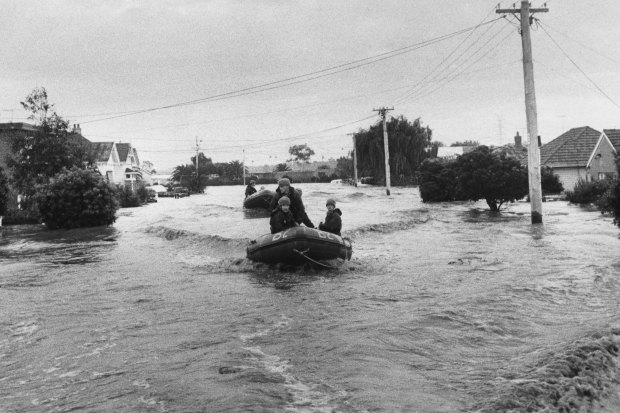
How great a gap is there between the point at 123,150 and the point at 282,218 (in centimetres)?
5690

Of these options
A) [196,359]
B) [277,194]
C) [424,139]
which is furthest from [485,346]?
[424,139]

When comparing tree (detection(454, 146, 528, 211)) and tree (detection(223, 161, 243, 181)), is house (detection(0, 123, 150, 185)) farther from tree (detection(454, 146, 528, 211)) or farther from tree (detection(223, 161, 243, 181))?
tree (detection(223, 161, 243, 181))

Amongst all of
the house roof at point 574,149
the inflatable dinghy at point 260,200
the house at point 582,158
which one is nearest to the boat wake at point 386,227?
the inflatable dinghy at point 260,200

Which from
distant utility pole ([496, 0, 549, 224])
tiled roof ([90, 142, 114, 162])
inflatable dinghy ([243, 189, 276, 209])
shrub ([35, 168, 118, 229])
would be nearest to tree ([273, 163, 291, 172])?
tiled roof ([90, 142, 114, 162])

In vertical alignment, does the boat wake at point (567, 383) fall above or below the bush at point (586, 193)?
below

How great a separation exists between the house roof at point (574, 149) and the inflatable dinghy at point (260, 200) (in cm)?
2002

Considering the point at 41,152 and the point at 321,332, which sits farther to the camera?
the point at 41,152

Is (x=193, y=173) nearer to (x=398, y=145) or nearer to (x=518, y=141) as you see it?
(x=398, y=145)

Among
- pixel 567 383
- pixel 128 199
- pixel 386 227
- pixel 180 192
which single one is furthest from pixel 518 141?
pixel 567 383

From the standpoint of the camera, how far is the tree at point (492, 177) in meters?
31.6

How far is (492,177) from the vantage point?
3200 centimetres

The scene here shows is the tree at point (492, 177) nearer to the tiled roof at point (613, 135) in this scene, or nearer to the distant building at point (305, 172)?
the tiled roof at point (613, 135)

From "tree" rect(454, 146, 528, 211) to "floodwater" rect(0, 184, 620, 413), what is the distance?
1387 cm

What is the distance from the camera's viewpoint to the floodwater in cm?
609
